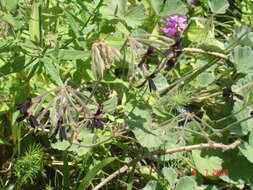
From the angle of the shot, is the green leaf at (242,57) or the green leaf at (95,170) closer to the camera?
the green leaf at (95,170)

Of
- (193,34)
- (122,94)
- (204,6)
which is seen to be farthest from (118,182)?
(204,6)

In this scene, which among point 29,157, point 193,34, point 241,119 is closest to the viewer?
point 29,157

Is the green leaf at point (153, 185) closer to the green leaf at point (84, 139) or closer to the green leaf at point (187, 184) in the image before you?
the green leaf at point (187, 184)

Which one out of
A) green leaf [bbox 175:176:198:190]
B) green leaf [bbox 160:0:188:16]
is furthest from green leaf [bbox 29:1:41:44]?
green leaf [bbox 175:176:198:190]

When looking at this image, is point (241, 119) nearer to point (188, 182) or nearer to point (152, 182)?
point (188, 182)

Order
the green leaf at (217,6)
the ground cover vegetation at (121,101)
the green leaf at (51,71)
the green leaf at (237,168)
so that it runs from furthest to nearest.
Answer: the green leaf at (217,6) < the green leaf at (237,168) < the ground cover vegetation at (121,101) < the green leaf at (51,71)

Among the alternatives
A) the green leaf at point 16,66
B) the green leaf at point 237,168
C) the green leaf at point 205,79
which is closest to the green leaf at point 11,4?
the green leaf at point 16,66

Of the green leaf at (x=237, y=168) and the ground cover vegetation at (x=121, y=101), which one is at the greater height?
the ground cover vegetation at (x=121, y=101)
